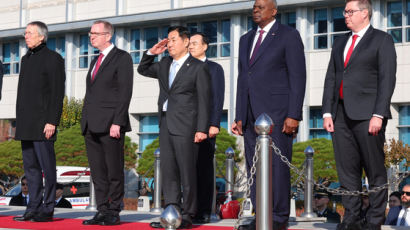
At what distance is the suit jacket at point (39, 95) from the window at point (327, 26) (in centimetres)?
2330

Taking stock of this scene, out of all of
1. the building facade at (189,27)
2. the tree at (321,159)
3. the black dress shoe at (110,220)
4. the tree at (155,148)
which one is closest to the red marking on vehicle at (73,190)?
the tree at (321,159)

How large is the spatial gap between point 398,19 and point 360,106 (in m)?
23.9

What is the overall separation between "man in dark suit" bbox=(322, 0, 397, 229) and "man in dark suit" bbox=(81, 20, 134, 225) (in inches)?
83.2

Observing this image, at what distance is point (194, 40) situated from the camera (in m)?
8.41

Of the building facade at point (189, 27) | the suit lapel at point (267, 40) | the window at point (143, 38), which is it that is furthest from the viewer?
the window at point (143, 38)

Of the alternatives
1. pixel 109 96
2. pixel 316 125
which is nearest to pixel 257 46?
pixel 109 96

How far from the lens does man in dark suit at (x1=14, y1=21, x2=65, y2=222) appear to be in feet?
24.5

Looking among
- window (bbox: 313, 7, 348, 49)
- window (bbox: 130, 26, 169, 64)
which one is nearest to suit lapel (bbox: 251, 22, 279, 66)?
window (bbox: 313, 7, 348, 49)

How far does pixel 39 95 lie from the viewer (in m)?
7.53

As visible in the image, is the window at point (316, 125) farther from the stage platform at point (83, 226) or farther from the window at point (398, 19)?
the stage platform at point (83, 226)

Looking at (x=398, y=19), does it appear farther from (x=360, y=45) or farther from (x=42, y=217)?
(x=42, y=217)

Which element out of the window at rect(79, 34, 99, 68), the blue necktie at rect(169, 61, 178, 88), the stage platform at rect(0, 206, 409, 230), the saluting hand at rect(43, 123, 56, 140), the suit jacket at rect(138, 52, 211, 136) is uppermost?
the window at rect(79, 34, 99, 68)

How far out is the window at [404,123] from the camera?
28.8 m

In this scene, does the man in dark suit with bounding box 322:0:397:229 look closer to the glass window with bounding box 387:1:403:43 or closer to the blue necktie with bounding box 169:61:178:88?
the blue necktie with bounding box 169:61:178:88
